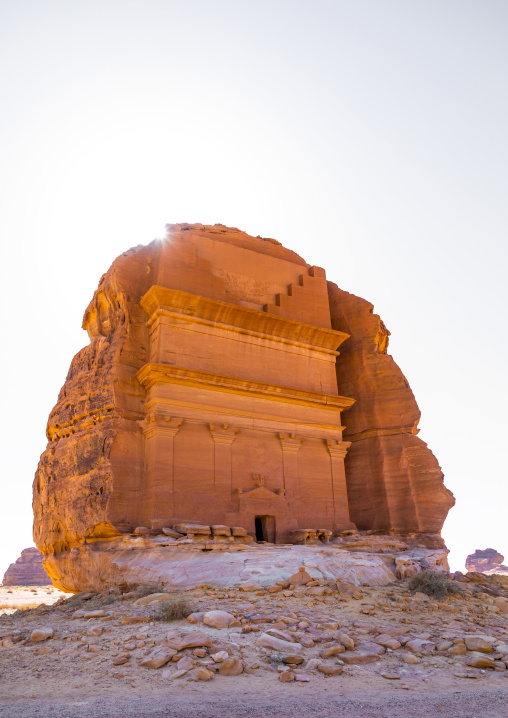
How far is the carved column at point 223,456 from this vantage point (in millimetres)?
15391

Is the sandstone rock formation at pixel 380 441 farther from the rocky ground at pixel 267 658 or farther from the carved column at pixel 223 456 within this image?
the rocky ground at pixel 267 658

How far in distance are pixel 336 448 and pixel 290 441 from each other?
1933mm

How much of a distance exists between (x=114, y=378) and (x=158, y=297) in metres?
2.71

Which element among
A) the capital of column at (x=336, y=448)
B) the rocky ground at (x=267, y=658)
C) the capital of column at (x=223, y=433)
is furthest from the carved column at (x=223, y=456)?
the rocky ground at (x=267, y=658)

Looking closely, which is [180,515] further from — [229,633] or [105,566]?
[229,633]

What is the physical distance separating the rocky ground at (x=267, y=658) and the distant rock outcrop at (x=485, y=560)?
63779 millimetres

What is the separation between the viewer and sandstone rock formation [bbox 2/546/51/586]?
189 feet

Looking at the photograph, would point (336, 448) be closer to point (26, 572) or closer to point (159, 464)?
point (159, 464)

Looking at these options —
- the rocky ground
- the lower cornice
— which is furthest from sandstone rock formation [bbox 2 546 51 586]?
the rocky ground

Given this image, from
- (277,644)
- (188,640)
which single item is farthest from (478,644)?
(188,640)

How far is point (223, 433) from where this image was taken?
15.9 metres

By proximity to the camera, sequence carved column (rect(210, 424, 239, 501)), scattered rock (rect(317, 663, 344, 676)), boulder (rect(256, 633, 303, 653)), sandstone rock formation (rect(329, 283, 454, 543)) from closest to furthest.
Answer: scattered rock (rect(317, 663, 344, 676)) → boulder (rect(256, 633, 303, 653)) → carved column (rect(210, 424, 239, 501)) → sandstone rock formation (rect(329, 283, 454, 543))

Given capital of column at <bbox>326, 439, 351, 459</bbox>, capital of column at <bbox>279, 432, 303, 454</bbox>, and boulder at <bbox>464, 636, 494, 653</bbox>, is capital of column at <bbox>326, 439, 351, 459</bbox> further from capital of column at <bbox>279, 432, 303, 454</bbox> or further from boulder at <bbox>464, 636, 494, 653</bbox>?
boulder at <bbox>464, 636, 494, 653</bbox>

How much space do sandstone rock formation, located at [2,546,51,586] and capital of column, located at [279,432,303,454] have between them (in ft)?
163
